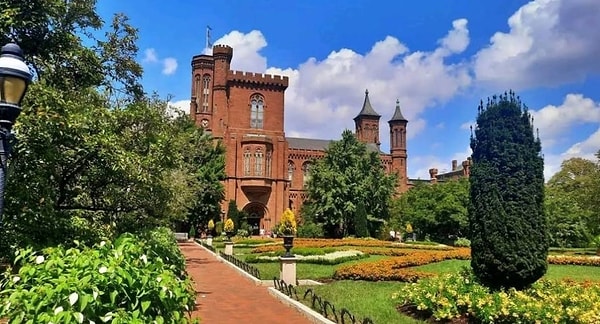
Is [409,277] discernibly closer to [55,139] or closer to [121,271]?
[55,139]

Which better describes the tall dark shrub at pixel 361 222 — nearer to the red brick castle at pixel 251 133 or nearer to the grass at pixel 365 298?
the red brick castle at pixel 251 133

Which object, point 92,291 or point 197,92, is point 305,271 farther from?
point 197,92

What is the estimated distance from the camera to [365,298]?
32.6ft

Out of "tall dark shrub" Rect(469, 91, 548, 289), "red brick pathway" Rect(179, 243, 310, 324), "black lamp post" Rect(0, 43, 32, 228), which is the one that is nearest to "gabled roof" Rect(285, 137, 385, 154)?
"red brick pathway" Rect(179, 243, 310, 324)

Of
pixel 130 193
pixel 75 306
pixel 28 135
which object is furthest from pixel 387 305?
pixel 75 306

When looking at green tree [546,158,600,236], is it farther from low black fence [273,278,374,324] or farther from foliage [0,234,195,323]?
foliage [0,234,195,323]

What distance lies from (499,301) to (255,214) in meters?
44.5

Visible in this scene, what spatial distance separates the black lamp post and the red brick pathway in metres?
4.43

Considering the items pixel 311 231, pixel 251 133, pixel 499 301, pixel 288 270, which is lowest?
pixel 288 270

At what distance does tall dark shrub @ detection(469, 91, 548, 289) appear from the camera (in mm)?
8094

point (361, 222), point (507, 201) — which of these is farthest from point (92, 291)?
point (361, 222)

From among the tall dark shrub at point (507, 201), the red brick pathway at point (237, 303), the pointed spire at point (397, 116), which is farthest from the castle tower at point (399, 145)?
the tall dark shrub at point (507, 201)

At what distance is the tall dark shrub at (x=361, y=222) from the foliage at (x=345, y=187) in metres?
0.60

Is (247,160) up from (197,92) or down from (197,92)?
down
